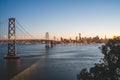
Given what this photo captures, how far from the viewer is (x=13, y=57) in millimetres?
47406

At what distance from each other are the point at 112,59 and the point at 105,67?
0.49 metres

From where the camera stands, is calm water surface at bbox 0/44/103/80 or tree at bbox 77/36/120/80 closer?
tree at bbox 77/36/120/80

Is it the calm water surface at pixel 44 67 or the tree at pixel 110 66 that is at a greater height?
the tree at pixel 110 66

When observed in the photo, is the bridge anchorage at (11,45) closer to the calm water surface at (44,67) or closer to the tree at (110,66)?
the calm water surface at (44,67)

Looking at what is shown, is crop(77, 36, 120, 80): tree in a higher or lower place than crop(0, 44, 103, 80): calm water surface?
higher

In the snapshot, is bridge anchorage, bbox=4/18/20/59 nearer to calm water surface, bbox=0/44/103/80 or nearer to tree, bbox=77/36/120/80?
calm water surface, bbox=0/44/103/80

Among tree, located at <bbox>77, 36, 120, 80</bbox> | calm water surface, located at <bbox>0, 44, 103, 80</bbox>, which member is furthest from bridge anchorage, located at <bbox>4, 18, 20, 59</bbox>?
tree, located at <bbox>77, 36, 120, 80</bbox>

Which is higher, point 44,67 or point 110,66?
point 110,66

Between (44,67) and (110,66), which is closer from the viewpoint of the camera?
(110,66)

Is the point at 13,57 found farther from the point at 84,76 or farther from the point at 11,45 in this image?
the point at 84,76

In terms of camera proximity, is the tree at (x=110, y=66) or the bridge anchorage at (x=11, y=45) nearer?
the tree at (x=110, y=66)

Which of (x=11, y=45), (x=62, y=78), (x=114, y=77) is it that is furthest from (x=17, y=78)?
(x=11, y=45)

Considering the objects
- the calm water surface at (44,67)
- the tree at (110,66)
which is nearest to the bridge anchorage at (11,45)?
the calm water surface at (44,67)

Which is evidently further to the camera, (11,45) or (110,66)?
(11,45)
